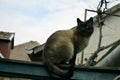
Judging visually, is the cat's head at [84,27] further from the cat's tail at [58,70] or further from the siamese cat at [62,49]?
the cat's tail at [58,70]

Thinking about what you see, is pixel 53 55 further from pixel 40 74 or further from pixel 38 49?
pixel 38 49

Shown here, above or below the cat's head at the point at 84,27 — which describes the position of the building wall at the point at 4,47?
below

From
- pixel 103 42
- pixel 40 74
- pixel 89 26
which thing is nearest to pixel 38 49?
pixel 103 42

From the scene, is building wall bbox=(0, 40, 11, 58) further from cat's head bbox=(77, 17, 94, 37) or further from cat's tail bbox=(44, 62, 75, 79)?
cat's tail bbox=(44, 62, 75, 79)

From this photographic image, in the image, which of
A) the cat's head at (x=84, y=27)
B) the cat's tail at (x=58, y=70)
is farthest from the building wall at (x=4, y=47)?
the cat's tail at (x=58, y=70)

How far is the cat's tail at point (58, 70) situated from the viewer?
6.30 metres

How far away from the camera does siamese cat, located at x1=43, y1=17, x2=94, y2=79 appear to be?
21.2ft

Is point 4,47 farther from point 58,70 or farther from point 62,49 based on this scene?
point 58,70

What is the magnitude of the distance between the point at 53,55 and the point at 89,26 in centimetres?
143

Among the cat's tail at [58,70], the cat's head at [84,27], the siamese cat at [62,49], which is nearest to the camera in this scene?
the cat's tail at [58,70]

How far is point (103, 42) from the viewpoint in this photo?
1917 centimetres

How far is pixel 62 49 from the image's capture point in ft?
23.3

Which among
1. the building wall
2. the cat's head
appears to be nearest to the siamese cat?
the cat's head

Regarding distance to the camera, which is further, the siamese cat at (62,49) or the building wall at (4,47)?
the building wall at (4,47)
